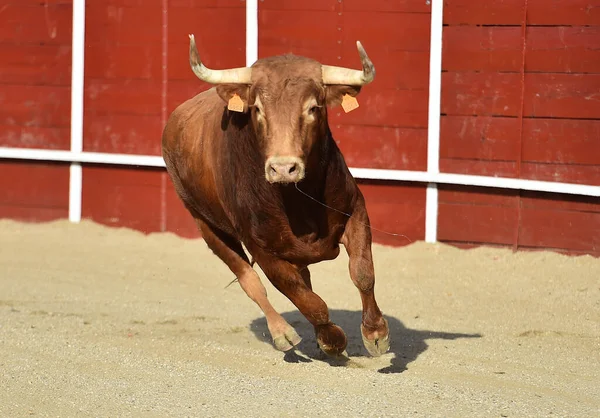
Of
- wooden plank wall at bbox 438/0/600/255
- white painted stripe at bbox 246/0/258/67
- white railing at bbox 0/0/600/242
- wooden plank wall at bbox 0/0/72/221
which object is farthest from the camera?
wooden plank wall at bbox 0/0/72/221

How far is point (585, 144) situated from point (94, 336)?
3.67 m

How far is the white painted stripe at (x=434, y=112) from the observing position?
29.2ft

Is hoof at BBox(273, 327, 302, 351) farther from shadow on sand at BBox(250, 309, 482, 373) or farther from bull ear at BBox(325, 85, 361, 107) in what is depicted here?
bull ear at BBox(325, 85, 361, 107)

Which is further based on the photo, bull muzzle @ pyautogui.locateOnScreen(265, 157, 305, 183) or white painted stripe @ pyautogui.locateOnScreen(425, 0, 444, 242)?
white painted stripe @ pyautogui.locateOnScreen(425, 0, 444, 242)

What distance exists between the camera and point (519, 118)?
338 inches

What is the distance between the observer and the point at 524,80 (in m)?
8.55

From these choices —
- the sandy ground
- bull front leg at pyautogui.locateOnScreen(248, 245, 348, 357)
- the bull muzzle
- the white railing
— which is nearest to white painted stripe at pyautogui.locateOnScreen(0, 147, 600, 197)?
the white railing

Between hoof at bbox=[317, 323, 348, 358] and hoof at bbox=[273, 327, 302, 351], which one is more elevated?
hoof at bbox=[317, 323, 348, 358]

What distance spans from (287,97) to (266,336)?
6.06 feet

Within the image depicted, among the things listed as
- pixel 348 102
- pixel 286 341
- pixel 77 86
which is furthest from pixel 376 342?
pixel 77 86

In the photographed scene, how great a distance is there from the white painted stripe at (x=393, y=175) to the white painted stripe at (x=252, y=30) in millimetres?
1130

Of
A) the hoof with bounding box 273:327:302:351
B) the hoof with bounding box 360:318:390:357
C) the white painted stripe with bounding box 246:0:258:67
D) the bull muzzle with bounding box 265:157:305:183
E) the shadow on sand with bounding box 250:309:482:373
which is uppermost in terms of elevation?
the white painted stripe with bounding box 246:0:258:67

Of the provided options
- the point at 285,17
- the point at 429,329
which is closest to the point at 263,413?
the point at 429,329

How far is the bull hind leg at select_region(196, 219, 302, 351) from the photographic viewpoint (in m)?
6.01
